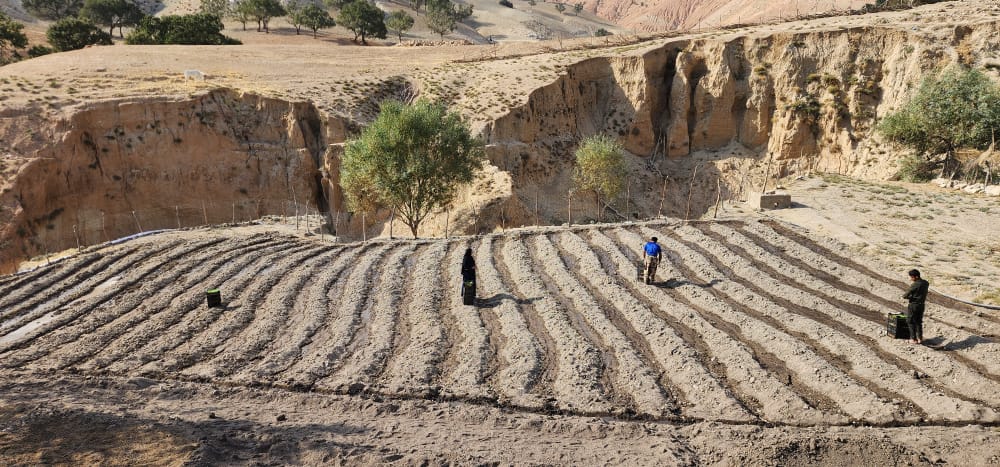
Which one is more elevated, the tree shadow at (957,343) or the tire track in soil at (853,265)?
the tire track in soil at (853,265)

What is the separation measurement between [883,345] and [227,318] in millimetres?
16536

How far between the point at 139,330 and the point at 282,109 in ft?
88.8

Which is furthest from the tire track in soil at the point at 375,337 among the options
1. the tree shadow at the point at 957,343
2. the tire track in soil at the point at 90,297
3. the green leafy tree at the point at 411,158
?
the tree shadow at the point at 957,343

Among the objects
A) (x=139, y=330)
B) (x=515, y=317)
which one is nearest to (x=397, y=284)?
(x=515, y=317)

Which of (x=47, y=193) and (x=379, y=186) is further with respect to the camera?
(x=47, y=193)

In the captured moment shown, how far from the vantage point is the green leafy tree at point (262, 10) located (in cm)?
7238

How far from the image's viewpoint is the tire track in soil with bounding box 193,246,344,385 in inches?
487

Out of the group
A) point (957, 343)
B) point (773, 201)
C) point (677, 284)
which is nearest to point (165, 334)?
point (677, 284)

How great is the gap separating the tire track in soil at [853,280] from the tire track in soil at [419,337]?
11.8 m

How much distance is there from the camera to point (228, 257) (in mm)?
20219

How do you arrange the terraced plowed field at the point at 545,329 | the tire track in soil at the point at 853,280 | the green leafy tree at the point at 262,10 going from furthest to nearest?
the green leafy tree at the point at 262,10, the tire track in soil at the point at 853,280, the terraced plowed field at the point at 545,329

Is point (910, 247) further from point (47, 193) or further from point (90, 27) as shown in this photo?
point (90, 27)

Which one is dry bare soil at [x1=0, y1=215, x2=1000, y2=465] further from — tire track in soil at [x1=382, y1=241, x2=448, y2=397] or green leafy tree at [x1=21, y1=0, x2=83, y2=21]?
green leafy tree at [x1=21, y1=0, x2=83, y2=21]

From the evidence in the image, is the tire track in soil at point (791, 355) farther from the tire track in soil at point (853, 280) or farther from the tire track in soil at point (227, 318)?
the tire track in soil at point (227, 318)
